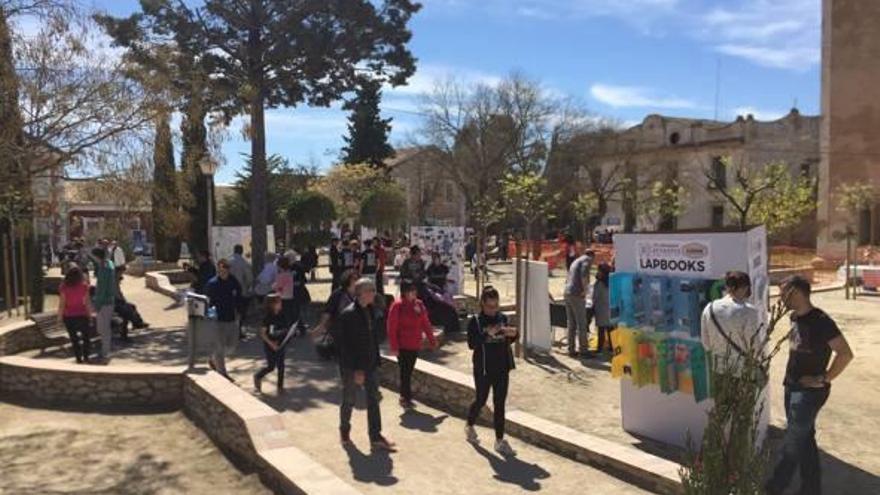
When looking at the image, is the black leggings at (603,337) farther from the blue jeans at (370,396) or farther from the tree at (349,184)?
the tree at (349,184)

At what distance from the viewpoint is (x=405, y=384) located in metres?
9.41

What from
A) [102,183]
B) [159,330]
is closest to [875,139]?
[159,330]

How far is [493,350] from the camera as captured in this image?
746 cm

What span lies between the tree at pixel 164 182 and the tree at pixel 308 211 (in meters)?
18.9

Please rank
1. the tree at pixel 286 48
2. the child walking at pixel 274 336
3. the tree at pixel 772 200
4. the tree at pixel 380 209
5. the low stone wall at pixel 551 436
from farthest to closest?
1. the tree at pixel 380 209
2. the tree at pixel 772 200
3. the tree at pixel 286 48
4. the child walking at pixel 274 336
5. the low stone wall at pixel 551 436

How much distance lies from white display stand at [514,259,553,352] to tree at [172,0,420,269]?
8010 mm

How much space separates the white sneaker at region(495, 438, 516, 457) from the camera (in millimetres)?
7580

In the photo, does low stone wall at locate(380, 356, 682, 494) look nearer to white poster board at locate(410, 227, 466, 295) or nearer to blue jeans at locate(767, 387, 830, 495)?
blue jeans at locate(767, 387, 830, 495)

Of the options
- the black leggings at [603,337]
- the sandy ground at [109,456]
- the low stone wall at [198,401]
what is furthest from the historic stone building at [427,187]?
the sandy ground at [109,456]

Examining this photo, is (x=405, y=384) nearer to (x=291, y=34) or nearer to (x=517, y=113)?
(x=291, y=34)

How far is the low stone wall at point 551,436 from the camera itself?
6645 mm

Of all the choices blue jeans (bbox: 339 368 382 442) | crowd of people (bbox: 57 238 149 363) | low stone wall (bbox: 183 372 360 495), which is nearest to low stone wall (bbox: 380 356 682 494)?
blue jeans (bbox: 339 368 382 442)

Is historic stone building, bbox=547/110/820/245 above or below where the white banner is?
above

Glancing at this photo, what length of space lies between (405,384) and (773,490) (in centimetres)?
431
